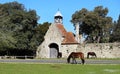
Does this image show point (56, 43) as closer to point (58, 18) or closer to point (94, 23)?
point (58, 18)

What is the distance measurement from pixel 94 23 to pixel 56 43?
931 inches

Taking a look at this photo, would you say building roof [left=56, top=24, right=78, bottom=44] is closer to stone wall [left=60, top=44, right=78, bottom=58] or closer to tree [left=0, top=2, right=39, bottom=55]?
stone wall [left=60, top=44, right=78, bottom=58]

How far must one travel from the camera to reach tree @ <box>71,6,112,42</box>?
8812cm

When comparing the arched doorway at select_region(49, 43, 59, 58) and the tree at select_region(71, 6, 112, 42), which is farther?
the tree at select_region(71, 6, 112, 42)

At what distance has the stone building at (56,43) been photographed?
6594cm

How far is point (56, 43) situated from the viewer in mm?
67188

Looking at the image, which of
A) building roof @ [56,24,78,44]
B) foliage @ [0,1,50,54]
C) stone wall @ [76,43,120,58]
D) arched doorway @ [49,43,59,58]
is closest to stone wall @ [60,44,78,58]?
building roof @ [56,24,78,44]

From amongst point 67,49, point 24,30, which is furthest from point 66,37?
point 24,30

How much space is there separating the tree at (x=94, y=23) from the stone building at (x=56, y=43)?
20429 mm

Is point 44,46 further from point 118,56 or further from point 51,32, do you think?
point 118,56

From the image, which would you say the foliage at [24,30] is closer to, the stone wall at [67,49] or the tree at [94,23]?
the stone wall at [67,49]

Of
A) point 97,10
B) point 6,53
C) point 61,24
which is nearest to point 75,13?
point 97,10

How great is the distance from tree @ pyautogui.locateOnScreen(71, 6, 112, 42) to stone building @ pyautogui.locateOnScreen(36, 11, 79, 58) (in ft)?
67.0

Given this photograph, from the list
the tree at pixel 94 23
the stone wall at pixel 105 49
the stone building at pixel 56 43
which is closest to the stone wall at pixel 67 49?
the stone building at pixel 56 43
